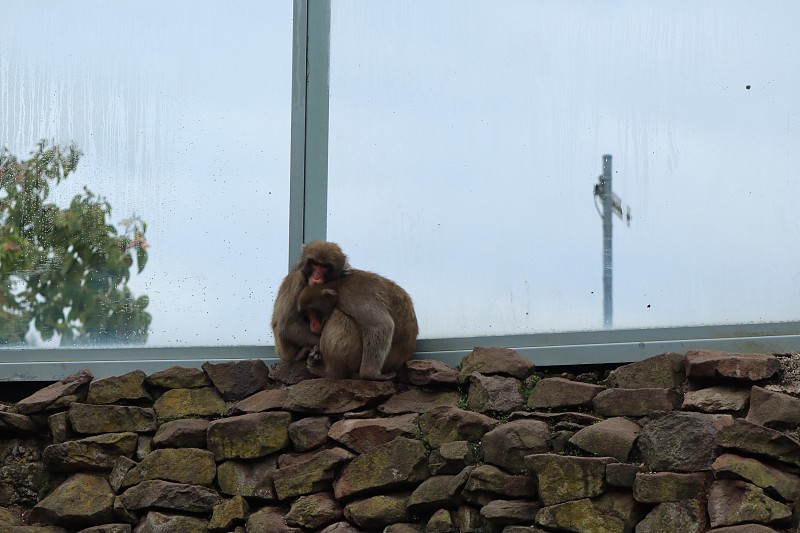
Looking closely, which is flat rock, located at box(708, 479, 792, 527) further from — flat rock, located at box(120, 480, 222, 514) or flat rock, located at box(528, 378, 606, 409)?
flat rock, located at box(120, 480, 222, 514)

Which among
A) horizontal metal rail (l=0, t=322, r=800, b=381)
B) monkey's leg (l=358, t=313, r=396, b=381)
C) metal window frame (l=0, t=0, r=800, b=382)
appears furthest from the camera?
metal window frame (l=0, t=0, r=800, b=382)

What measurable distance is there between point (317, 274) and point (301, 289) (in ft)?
0.63

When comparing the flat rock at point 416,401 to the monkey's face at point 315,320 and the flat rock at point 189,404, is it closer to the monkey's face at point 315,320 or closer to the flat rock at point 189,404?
the monkey's face at point 315,320

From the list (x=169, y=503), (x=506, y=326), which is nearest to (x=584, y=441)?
(x=506, y=326)

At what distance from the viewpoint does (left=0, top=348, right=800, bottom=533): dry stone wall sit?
5.95 meters

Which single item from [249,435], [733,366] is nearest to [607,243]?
[733,366]

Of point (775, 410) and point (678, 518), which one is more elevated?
point (775, 410)

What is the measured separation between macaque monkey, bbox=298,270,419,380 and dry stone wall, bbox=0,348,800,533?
13cm

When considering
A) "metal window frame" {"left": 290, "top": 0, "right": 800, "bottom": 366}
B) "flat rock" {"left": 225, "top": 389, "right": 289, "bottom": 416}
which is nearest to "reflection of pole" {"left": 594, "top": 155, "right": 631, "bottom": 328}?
"metal window frame" {"left": 290, "top": 0, "right": 800, "bottom": 366}

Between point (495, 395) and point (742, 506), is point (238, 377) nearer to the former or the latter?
point (495, 395)

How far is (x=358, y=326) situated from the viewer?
7.36 meters

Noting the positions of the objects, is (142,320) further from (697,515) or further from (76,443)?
(697,515)

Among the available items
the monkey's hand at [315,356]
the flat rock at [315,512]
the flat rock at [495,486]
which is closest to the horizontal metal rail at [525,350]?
the monkey's hand at [315,356]

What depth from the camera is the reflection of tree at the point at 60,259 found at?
28.2ft
